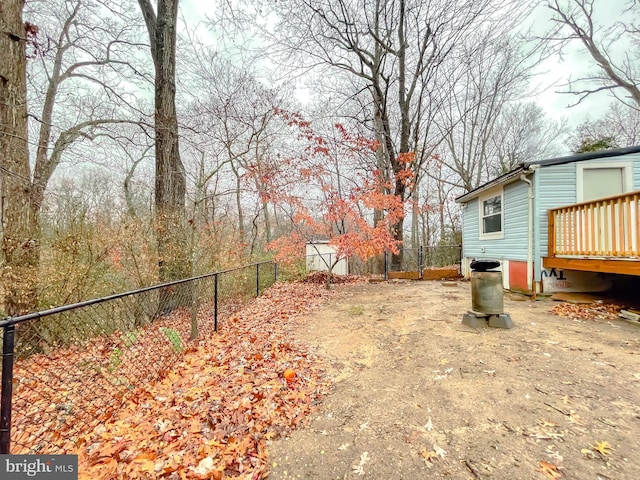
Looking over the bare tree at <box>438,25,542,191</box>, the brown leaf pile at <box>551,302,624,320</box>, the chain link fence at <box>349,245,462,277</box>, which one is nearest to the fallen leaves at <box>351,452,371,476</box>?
the brown leaf pile at <box>551,302,624,320</box>

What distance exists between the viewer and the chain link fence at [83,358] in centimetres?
219

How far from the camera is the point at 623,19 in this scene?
11.3m

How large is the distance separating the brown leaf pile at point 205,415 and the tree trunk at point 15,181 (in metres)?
1.29

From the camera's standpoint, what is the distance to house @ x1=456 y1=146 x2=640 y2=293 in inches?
179

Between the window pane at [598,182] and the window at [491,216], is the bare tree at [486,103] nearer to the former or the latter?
Result: the window at [491,216]

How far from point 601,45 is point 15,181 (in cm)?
2050

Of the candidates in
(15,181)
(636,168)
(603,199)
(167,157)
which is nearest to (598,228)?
(603,199)

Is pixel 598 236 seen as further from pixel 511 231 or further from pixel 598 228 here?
pixel 511 231

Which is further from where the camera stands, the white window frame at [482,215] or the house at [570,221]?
the white window frame at [482,215]

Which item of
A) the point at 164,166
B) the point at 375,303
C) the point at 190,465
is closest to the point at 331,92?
the point at 164,166

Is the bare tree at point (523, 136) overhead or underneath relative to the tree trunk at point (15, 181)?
overhead

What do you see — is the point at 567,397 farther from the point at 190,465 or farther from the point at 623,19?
the point at 623,19

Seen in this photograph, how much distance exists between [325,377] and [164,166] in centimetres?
538
